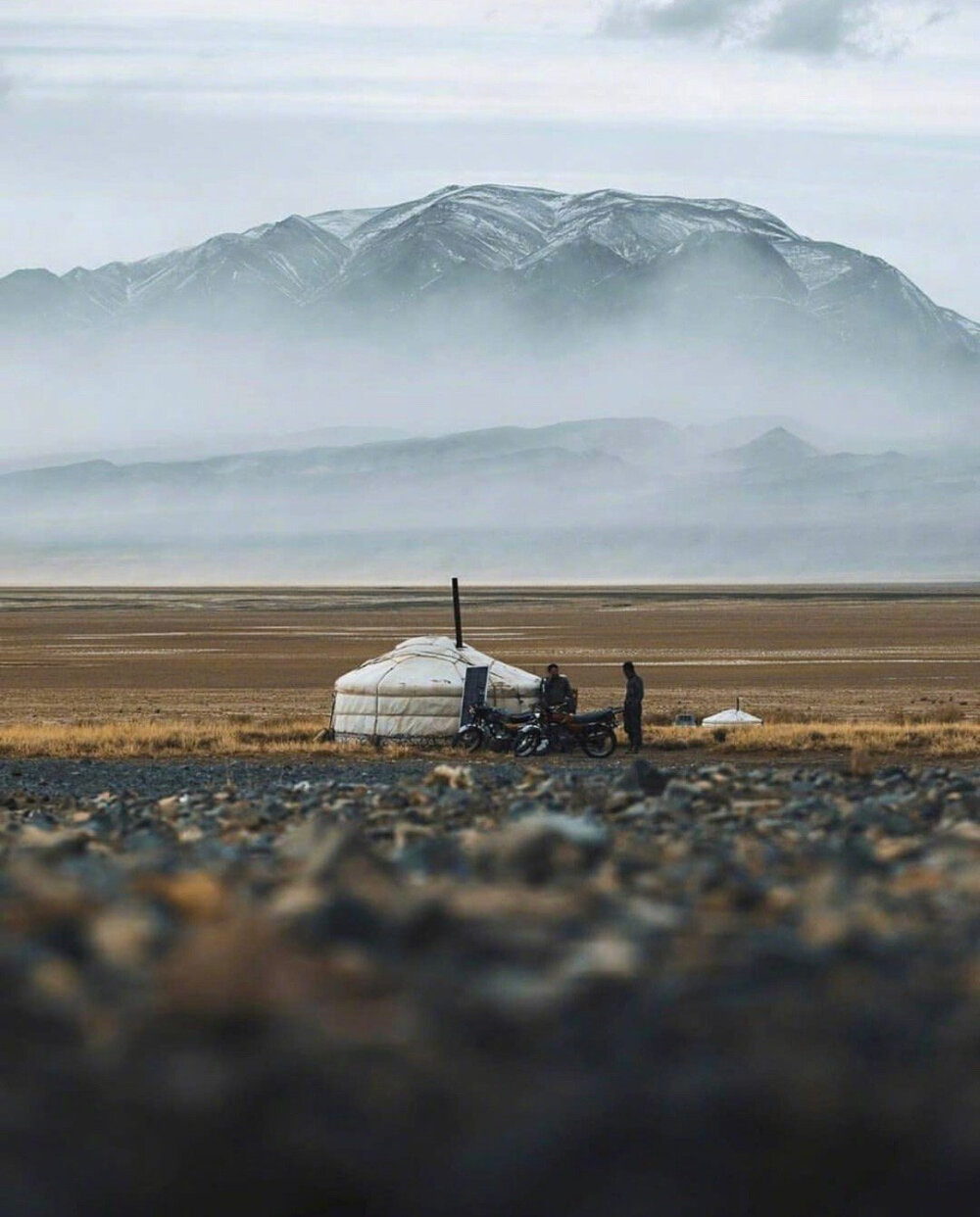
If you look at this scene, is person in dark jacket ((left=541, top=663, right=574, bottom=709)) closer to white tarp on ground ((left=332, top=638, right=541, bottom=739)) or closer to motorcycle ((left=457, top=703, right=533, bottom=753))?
motorcycle ((left=457, top=703, right=533, bottom=753))

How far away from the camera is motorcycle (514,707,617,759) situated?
28.4 meters

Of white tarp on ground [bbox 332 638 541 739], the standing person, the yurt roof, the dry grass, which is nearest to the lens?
the dry grass

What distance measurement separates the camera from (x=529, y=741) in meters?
28.7

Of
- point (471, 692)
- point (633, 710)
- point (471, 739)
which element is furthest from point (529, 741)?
point (471, 692)

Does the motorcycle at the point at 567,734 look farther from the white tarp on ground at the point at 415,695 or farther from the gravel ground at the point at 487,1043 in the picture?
the gravel ground at the point at 487,1043

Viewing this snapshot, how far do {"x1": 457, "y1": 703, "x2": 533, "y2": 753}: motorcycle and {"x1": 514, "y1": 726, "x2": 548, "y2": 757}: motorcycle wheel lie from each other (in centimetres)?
43

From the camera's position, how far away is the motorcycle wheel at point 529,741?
1125 inches

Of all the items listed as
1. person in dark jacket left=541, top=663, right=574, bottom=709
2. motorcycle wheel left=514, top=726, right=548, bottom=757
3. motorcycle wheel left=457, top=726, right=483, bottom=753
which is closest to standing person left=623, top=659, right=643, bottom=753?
person in dark jacket left=541, top=663, right=574, bottom=709

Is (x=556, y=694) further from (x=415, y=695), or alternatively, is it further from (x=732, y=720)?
(x=732, y=720)

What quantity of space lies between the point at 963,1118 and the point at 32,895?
13.3 feet

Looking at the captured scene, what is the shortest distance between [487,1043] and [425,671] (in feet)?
83.3

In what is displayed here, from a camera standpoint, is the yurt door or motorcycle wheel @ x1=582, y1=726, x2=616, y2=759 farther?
the yurt door

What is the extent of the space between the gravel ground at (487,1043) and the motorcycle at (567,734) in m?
19.6

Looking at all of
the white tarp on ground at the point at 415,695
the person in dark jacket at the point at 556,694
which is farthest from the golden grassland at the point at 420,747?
the person in dark jacket at the point at 556,694
